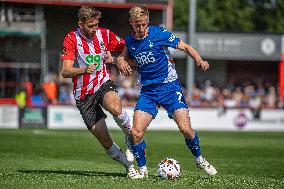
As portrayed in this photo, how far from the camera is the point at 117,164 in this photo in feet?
49.3

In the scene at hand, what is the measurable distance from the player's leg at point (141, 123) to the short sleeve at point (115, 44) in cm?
85

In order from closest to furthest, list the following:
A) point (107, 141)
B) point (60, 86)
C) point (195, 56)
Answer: point (195, 56)
point (107, 141)
point (60, 86)

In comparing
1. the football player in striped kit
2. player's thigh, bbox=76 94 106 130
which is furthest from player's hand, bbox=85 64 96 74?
player's thigh, bbox=76 94 106 130

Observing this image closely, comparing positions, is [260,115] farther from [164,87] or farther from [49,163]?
[164,87]

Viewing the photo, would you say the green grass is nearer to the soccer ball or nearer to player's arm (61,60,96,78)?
the soccer ball

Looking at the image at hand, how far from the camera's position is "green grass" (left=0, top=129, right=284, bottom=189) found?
11.0m

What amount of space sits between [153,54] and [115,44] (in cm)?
73

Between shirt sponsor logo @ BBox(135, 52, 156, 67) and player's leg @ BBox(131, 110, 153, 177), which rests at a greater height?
shirt sponsor logo @ BBox(135, 52, 156, 67)

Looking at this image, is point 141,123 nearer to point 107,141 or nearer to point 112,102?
point 112,102

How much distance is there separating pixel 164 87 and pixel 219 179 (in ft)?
4.93

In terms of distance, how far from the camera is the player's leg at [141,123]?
1165 centimetres

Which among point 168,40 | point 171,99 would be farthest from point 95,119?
point 168,40

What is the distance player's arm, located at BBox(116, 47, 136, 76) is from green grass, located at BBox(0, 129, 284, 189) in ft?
4.82

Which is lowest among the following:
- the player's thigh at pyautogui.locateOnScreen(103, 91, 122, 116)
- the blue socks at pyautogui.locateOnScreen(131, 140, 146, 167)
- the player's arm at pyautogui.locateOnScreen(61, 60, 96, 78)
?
the blue socks at pyautogui.locateOnScreen(131, 140, 146, 167)
